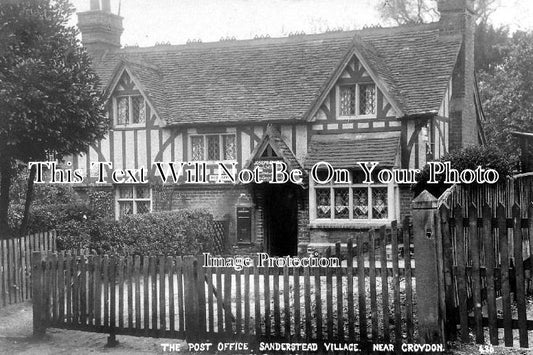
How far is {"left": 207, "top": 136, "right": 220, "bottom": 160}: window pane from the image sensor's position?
1988cm

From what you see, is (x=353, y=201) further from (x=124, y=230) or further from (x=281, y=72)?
(x=124, y=230)

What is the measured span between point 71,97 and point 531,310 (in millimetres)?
8988

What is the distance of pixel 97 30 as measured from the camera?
25047mm

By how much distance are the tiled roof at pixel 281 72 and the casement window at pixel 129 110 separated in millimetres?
633

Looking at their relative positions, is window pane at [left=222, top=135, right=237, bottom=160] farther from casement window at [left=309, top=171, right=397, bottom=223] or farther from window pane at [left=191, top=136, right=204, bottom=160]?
casement window at [left=309, top=171, right=397, bottom=223]

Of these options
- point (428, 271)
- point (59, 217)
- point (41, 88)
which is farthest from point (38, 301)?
point (428, 271)

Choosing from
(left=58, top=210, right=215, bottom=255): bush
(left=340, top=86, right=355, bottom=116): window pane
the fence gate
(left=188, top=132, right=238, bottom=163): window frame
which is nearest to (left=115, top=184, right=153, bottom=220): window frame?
(left=188, top=132, right=238, bottom=163): window frame

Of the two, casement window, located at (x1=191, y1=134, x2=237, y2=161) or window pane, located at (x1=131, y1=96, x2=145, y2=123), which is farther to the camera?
window pane, located at (x1=131, y1=96, x2=145, y2=123)

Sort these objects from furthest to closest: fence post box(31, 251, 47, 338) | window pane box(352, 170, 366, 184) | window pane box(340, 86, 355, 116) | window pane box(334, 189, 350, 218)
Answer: window pane box(340, 86, 355, 116), window pane box(334, 189, 350, 218), window pane box(352, 170, 366, 184), fence post box(31, 251, 47, 338)

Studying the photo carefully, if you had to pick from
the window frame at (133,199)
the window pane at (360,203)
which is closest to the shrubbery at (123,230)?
the window frame at (133,199)

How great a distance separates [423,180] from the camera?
16.3 metres

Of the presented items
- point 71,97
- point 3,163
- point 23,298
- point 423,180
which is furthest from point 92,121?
point 423,180

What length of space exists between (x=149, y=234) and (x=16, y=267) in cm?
429

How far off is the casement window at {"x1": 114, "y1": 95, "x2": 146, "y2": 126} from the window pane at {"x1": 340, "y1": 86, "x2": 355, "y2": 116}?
259 inches
